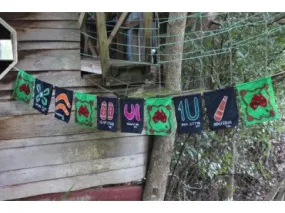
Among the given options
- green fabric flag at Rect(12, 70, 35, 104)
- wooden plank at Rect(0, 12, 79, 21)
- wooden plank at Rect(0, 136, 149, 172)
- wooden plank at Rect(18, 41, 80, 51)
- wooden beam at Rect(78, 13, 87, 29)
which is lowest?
wooden plank at Rect(0, 136, 149, 172)

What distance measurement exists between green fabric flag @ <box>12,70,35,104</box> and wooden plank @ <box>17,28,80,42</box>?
0.95 ft

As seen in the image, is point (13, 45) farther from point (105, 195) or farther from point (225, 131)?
point (225, 131)

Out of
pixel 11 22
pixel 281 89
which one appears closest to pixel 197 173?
pixel 281 89

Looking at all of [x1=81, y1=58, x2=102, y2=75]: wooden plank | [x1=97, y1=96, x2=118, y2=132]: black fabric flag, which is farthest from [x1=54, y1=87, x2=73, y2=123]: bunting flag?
[x1=81, y1=58, x2=102, y2=75]: wooden plank

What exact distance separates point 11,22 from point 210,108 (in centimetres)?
162

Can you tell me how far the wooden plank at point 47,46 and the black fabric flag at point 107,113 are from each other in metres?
0.60

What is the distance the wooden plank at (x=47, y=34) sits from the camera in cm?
251

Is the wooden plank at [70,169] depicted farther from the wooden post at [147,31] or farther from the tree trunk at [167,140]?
the wooden post at [147,31]

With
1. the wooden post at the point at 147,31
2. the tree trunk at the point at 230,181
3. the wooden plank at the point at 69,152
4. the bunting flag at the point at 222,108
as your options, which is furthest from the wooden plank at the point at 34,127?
the tree trunk at the point at 230,181

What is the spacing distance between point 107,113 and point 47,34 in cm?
83

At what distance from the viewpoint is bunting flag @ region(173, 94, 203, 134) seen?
2.04 m

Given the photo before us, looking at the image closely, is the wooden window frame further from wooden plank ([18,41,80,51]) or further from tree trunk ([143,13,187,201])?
tree trunk ([143,13,187,201])

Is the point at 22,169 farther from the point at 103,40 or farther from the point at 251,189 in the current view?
the point at 251,189

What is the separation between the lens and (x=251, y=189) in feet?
14.2
